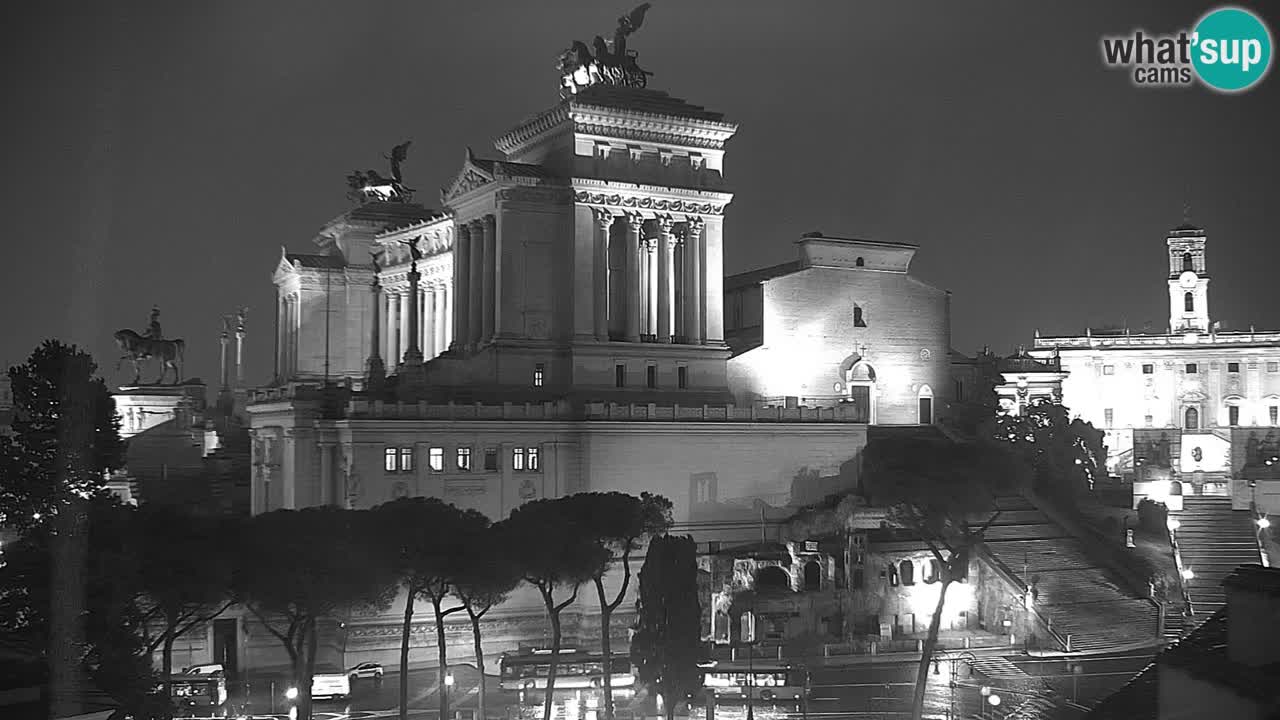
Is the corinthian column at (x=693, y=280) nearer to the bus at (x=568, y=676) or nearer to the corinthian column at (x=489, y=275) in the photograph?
the corinthian column at (x=489, y=275)

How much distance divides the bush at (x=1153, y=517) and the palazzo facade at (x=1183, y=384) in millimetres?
37140

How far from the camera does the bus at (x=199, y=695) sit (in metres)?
47.3

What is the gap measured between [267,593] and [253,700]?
317 inches

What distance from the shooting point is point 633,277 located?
2904 inches

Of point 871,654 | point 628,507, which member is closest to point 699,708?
point 628,507

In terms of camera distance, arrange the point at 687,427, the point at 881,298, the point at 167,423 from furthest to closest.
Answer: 1. the point at 167,423
2. the point at 881,298
3. the point at 687,427

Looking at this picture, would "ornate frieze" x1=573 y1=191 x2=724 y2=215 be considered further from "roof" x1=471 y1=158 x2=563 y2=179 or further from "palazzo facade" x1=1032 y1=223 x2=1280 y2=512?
"palazzo facade" x1=1032 y1=223 x2=1280 y2=512

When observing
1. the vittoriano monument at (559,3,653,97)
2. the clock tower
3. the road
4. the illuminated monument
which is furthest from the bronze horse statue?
the clock tower

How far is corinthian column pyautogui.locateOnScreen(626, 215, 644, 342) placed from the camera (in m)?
73.7

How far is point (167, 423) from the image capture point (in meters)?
90.4

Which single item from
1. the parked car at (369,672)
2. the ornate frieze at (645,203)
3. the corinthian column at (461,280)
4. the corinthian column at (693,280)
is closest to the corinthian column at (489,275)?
the corinthian column at (461,280)

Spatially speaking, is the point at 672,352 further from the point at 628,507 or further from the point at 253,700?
the point at 253,700

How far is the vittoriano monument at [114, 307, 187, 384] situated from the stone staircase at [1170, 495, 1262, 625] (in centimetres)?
6648

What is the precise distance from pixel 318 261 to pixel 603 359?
3174 cm
